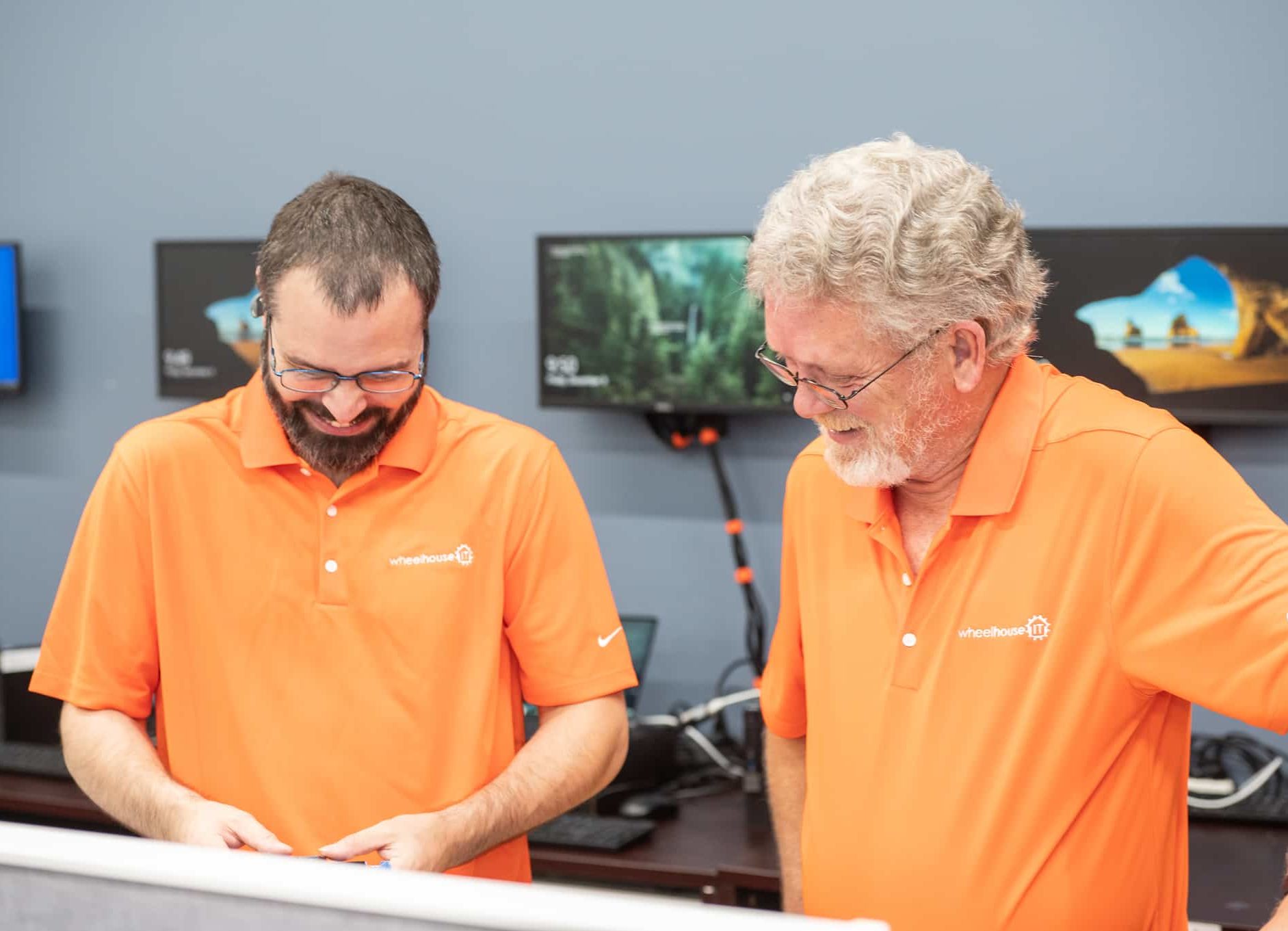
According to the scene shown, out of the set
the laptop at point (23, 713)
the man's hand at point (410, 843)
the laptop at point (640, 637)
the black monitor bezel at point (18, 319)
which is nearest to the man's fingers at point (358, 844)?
the man's hand at point (410, 843)

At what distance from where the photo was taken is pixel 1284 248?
103 inches

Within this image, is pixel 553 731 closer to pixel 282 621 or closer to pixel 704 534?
pixel 282 621

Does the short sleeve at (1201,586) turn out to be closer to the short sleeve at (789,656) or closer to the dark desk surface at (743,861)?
the short sleeve at (789,656)

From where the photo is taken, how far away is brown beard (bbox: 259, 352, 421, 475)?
1554 mm

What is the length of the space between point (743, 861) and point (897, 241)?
147 cm

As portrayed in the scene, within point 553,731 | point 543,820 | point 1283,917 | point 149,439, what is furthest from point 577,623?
point 1283,917

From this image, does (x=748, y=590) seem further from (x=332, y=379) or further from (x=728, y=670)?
(x=332, y=379)

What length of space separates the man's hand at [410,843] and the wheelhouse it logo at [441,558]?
29 centimetres

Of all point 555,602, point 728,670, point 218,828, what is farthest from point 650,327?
point 218,828

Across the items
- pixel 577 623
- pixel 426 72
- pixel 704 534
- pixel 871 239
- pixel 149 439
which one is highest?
pixel 426 72

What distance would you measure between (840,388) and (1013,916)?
562mm

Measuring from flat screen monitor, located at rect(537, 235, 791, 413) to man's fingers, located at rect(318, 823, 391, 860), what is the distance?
1700mm

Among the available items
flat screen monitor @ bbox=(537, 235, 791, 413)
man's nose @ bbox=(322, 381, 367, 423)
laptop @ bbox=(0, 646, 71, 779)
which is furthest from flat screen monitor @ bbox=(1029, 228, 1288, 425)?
laptop @ bbox=(0, 646, 71, 779)

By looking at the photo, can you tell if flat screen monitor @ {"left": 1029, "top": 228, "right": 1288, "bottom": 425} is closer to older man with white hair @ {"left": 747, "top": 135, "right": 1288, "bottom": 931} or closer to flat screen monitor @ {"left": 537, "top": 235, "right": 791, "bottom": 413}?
flat screen monitor @ {"left": 537, "top": 235, "right": 791, "bottom": 413}
